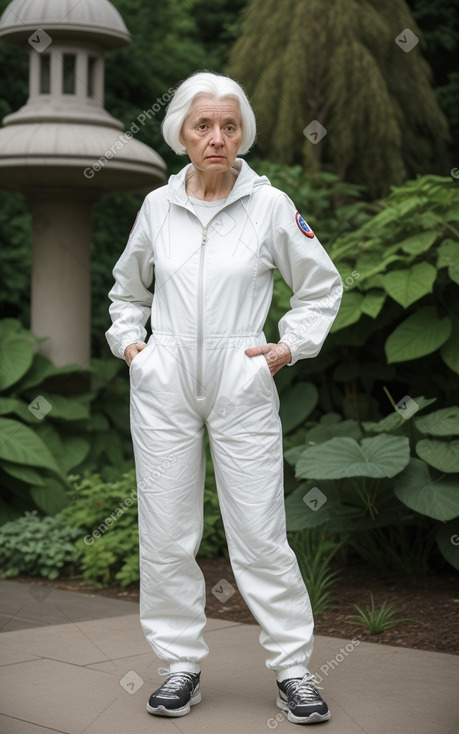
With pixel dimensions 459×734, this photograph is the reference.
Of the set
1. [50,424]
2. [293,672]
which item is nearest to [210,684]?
[293,672]

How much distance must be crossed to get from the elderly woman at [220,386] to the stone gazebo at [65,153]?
11.4ft

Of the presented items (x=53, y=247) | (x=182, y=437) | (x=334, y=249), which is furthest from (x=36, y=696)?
(x=53, y=247)

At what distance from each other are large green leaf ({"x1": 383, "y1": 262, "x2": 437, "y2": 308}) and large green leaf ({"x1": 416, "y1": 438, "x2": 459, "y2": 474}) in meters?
0.69

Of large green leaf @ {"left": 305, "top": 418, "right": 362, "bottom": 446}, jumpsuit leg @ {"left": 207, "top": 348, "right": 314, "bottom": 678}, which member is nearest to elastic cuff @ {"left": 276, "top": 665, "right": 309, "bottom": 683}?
jumpsuit leg @ {"left": 207, "top": 348, "right": 314, "bottom": 678}

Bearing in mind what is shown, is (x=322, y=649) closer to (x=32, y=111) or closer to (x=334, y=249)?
(x=334, y=249)

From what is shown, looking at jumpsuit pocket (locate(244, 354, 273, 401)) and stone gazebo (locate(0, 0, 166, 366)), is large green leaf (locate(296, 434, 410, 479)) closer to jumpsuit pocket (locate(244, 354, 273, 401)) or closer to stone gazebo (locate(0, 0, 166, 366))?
jumpsuit pocket (locate(244, 354, 273, 401))

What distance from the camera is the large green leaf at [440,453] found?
4.25 m

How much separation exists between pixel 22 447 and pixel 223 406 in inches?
120

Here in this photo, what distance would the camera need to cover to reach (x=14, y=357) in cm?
627

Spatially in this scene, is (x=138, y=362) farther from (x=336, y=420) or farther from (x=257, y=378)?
(x=336, y=420)

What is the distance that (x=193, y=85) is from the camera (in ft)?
9.66

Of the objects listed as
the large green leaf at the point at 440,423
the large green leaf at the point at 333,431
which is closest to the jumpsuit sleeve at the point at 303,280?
the large green leaf at the point at 440,423

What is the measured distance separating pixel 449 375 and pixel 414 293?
53cm

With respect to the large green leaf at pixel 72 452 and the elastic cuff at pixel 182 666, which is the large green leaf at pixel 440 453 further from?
the large green leaf at pixel 72 452
